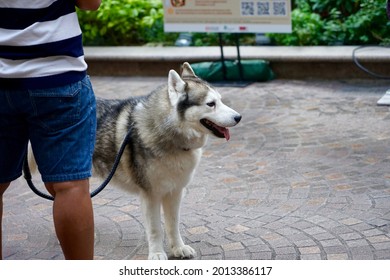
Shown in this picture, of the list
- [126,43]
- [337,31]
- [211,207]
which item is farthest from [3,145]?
[126,43]

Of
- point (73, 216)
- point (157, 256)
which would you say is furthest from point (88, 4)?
point (157, 256)

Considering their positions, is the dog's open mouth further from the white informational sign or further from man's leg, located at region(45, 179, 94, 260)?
the white informational sign

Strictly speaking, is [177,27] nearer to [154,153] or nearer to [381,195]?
[381,195]

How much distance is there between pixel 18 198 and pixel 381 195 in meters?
2.72

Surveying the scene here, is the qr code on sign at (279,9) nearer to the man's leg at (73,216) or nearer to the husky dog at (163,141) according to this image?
the husky dog at (163,141)

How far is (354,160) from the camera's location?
612 cm

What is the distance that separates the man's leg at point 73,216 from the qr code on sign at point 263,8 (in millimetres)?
5896

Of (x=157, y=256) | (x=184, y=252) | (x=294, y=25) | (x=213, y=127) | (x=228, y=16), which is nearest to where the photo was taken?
(x=213, y=127)

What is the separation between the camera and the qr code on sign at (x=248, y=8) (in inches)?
345

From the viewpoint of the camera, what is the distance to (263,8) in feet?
28.6

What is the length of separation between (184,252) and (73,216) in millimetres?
1442

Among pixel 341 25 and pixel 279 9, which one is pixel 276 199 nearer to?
pixel 279 9

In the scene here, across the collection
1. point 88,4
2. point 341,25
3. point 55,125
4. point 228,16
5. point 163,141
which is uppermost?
point 88,4

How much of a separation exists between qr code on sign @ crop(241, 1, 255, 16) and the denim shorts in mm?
5810
